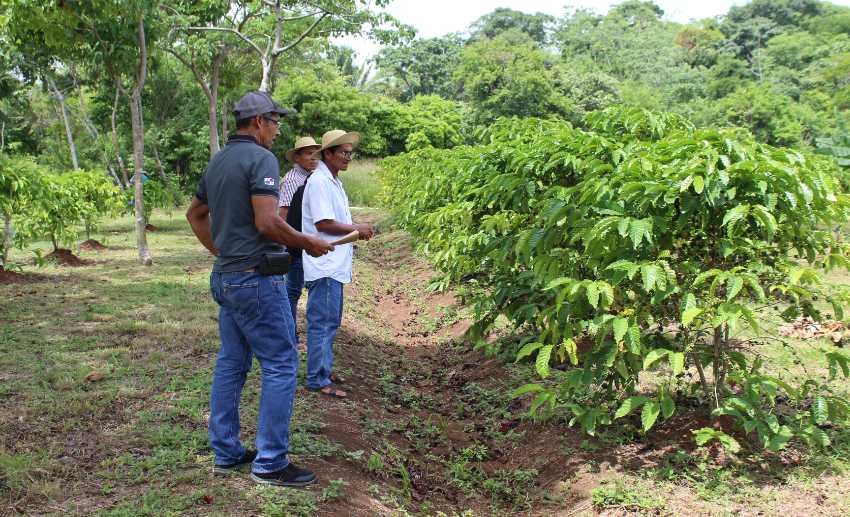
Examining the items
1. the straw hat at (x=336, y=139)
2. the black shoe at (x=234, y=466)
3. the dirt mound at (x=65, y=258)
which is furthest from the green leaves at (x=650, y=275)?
the dirt mound at (x=65, y=258)

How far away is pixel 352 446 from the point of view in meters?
4.42

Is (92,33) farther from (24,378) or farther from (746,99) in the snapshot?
(746,99)

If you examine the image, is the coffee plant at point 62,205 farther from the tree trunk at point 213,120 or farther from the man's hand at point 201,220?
the man's hand at point 201,220

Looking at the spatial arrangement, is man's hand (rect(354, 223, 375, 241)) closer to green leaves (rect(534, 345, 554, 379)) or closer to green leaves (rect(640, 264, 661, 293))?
green leaves (rect(534, 345, 554, 379))

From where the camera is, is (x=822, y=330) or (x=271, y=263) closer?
(x=271, y=263)

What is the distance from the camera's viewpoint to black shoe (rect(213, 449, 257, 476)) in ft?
12.1

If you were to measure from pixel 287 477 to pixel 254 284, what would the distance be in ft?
3.09

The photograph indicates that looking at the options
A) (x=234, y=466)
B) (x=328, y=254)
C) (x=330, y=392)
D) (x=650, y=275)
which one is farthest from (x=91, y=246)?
(x=650, y=275)

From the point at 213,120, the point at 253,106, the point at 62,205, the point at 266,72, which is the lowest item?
the point at 62,205

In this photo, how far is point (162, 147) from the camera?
2703 centimetres

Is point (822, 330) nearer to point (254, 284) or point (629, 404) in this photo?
point (629, 404)

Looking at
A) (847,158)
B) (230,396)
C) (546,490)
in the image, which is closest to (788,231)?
(546,490)

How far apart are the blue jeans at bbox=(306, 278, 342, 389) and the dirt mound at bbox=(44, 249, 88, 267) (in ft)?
23.9

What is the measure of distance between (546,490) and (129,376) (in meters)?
3.04
